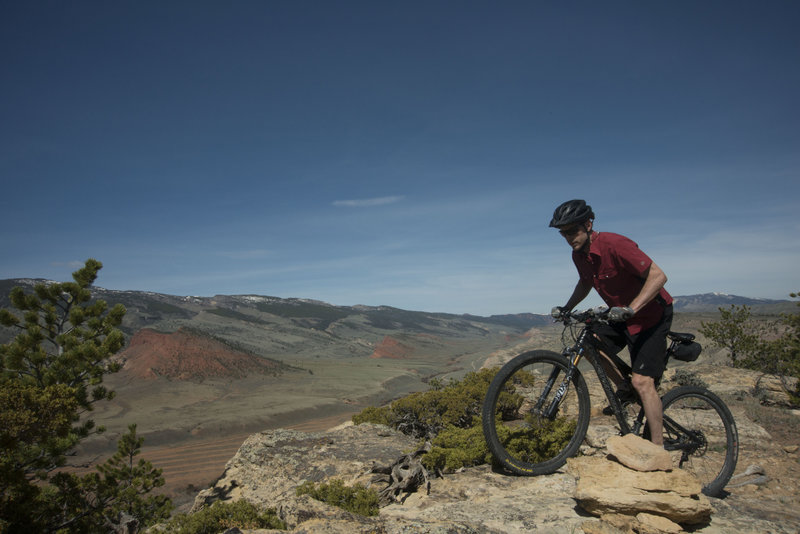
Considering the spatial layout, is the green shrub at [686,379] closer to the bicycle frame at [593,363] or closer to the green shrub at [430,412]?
the green shrub at [430,412]

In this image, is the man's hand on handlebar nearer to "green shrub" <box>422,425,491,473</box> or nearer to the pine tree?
"green shrub" <box>422,425,491,473</box>

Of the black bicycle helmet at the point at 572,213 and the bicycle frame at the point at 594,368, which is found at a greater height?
the black bicycle helmet at the point at 572,213

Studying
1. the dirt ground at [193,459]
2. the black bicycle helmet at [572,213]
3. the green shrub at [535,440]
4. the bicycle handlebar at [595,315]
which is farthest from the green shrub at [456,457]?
the dirt ground at [193,459]

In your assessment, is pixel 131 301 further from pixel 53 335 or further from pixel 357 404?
pixel 53 335

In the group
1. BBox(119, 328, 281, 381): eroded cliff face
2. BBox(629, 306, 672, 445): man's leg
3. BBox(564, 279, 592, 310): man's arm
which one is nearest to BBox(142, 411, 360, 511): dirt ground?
BBox(564, 279, 592, 310): man's arm

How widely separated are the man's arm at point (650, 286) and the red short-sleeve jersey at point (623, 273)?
2.0 inches

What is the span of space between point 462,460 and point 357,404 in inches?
1828

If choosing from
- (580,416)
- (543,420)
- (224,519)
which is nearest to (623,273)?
(580,416)

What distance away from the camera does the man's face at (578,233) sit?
155 inches

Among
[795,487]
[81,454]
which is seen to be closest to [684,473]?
[795,487]

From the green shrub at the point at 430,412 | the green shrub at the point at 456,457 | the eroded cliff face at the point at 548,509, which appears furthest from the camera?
the green shrub at the point at 430,412

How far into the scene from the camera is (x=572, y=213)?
3.89 m

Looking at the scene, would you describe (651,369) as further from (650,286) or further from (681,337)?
(650,286)

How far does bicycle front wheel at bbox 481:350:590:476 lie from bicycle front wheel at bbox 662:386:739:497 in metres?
0.97
